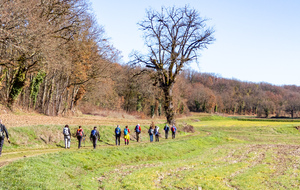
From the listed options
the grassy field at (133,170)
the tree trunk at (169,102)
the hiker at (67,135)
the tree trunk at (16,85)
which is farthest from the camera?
the tree trunk at (169,102)

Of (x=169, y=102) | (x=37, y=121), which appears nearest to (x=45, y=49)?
(x=37, y=121)

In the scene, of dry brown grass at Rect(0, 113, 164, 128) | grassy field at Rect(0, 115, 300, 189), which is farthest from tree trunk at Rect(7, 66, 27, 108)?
grassy field at Rect(0, 115, 300, 189)

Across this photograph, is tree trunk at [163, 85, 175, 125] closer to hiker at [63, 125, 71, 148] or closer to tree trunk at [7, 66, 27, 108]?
tree trunk at [7, 66, 27, 108]

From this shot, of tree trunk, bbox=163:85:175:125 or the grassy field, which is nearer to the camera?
the grassy field

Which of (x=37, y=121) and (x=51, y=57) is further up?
(x=51, y=57)

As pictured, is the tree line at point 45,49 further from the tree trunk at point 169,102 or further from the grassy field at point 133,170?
the tree trunk at point 169,102

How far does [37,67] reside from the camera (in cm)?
3231

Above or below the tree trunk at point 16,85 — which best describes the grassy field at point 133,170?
below

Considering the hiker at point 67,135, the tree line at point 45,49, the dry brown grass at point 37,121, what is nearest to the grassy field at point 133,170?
the hiker at point 67,135

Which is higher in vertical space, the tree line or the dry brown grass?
the tree line

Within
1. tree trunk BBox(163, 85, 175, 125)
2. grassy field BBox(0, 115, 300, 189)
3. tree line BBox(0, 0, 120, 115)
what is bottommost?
grassy field BBox(0, 115, 300, 189)

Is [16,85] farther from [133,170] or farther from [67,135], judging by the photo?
[133,170]

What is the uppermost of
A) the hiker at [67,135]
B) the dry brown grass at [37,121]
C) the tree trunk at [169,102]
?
the tree trunk at [169,102]

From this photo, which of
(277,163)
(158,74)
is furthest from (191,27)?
(277,163)
